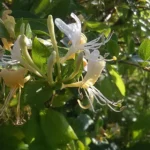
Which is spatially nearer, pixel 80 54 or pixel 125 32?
pixel 80 54

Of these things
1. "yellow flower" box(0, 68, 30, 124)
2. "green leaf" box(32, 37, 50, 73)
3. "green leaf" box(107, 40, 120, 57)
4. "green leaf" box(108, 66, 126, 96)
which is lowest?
"green leaf" box(108, 66, 126, 96)

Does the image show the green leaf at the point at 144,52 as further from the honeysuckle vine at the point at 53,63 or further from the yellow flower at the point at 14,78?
the yellow flower at the point at 14,78

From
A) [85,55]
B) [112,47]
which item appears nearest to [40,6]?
[112,47]

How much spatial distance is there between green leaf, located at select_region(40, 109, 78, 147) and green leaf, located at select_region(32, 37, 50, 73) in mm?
141

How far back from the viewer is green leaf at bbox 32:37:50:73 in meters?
0.70

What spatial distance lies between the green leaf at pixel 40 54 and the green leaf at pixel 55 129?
141 mm

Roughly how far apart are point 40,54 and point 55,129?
0.18 m

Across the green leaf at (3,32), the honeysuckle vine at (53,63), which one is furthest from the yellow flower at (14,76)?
the green leaf at (3,32)

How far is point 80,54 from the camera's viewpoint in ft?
2.33

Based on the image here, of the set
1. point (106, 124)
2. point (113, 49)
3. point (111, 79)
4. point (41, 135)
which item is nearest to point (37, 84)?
point (41, 135)

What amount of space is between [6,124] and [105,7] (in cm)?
72

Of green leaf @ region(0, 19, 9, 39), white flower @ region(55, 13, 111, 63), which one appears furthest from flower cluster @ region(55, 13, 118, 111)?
green leaf @ region(0, 19, 9, 39)

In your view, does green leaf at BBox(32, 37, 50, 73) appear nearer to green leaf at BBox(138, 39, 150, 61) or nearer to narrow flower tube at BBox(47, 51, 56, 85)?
narrow flower tube at BBox(47, 51, 56, 85)

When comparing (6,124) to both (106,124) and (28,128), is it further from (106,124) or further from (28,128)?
(106,124)
